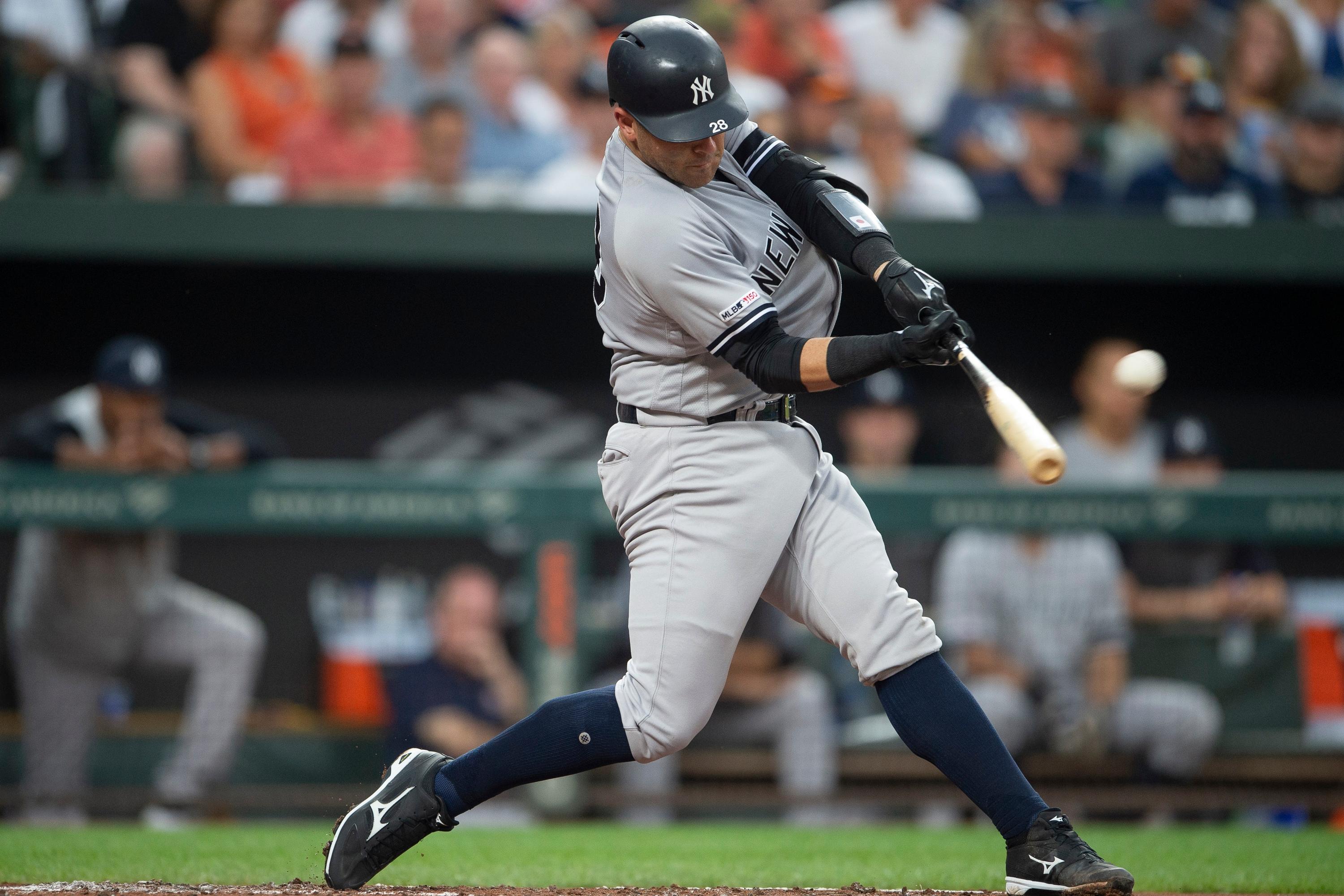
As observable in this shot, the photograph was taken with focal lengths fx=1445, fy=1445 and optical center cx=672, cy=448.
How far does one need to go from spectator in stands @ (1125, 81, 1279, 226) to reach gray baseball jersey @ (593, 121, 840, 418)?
4.44 metres

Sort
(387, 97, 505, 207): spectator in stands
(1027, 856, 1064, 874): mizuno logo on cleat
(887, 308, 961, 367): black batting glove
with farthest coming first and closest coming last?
1. (387, 97, 505, 207): spectator in stands
2. (1027, 856, 1064, 874): mizuno logo on cleat
3. (887, 308, 961, 367): black batting glove

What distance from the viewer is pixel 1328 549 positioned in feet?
17.9

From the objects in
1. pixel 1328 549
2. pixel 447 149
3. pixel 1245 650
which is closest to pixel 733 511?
pixel 1245 650

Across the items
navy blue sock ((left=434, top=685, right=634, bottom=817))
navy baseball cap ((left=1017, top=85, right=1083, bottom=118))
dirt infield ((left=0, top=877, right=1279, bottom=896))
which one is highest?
navy baseball cap ((left=1017, top=85, right=1083, bottom=118))

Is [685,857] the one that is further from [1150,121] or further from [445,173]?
[1150,121]

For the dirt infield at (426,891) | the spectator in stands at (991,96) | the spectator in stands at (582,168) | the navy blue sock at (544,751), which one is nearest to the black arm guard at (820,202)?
the navy blue sock at (544,751)

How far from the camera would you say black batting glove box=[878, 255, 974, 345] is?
7.41 ft

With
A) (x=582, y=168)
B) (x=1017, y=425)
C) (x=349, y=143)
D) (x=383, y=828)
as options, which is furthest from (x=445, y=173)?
(x=1017, y=425)

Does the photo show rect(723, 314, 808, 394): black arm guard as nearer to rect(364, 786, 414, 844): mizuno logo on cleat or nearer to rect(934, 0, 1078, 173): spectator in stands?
rect(364, 786, 414, 844): mizuno logo on cleat

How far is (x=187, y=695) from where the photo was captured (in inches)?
188

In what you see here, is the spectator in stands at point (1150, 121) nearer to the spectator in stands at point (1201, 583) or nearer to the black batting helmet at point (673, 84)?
the spectator in stands at point (1201, 583)

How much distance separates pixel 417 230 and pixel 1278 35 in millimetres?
4362

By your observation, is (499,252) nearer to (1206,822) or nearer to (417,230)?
(417,230)

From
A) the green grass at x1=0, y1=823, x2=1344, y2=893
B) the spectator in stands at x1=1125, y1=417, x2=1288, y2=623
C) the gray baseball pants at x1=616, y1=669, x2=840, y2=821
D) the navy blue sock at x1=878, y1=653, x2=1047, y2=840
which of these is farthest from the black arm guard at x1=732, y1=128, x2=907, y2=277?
the spectator in stands at x1=1125, y1=417, x2=1288, y2=623
